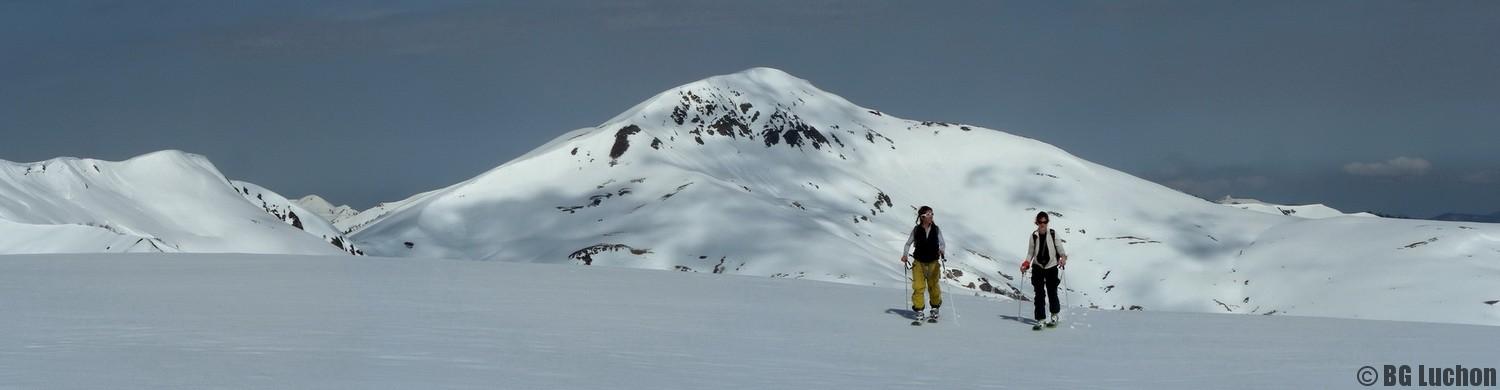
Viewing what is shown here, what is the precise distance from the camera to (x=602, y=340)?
2012 cm

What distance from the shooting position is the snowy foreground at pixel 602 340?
1616cm

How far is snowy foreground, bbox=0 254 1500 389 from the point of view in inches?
636

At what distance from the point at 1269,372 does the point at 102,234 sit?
94.5 metres

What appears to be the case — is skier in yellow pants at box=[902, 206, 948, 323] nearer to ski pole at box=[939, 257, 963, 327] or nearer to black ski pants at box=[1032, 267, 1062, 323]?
ski pole at box=[939, 257, 963, 327]

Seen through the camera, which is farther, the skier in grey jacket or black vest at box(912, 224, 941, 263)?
black vest at box(912, 224, 941, 263)

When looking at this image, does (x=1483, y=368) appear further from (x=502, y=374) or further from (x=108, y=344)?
(x=108, y=344)

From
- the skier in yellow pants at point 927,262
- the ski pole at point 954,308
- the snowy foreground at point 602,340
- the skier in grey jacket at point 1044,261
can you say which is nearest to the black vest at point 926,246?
the skier in yellow pants at point 927,262

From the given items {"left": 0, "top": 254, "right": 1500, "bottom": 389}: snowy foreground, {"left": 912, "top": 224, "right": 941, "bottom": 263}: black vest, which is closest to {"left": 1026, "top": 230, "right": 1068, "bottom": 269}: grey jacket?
{"left": 0, "top": 254, "right": 1500, "bottom": 389}: snowy foreground

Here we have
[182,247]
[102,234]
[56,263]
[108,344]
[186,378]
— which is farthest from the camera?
[182,247]

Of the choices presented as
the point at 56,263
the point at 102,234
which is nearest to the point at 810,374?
the point at 56,263

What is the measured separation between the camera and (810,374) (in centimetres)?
1716

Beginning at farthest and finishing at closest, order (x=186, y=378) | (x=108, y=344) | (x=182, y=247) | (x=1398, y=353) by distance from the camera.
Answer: (x=182, y=247), (x=1398, y=353), (x=108, y=344), (x=186, y=378)

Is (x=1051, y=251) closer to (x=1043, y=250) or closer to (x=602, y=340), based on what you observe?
(x=1043, y=250)

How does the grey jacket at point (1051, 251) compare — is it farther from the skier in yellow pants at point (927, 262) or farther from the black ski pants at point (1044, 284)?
the skier in yellow pants at point (927, 262)
